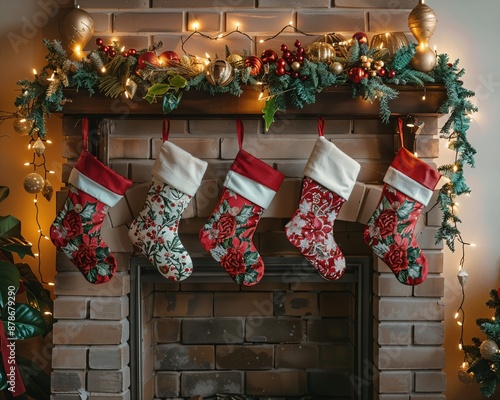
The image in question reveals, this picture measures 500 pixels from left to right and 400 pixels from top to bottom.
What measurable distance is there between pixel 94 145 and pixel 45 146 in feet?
0.97

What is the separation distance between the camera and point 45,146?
2.44 meters

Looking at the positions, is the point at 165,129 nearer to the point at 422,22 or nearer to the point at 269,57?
the point at 269,57

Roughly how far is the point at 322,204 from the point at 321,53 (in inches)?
21.2

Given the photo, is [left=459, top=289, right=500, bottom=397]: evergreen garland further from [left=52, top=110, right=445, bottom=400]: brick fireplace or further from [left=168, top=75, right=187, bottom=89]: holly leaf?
[left=168, top=75, right=187, bottom=89]: holly leaf

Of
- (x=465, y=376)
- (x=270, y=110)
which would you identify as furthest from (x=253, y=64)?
(x=465, y=376)

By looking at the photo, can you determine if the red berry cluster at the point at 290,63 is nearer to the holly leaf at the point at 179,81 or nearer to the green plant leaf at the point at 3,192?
the holly leaf at the point at 179,81

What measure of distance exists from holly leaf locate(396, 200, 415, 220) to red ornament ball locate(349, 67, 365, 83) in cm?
47

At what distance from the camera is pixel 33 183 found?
2.22m

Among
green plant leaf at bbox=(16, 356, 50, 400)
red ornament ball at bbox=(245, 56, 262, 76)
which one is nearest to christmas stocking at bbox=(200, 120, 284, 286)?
red ornament ball at bbox=(245, 56, 262, 76)

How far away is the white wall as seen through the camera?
2406mm

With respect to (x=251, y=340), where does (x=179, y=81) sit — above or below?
above

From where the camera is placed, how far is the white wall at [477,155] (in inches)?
94.7

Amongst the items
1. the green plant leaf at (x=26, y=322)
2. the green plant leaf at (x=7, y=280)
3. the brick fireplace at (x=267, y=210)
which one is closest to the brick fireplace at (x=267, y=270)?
the brick fireplace at (x=267, y=210)

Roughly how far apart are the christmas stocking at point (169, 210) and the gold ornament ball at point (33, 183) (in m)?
0.43
